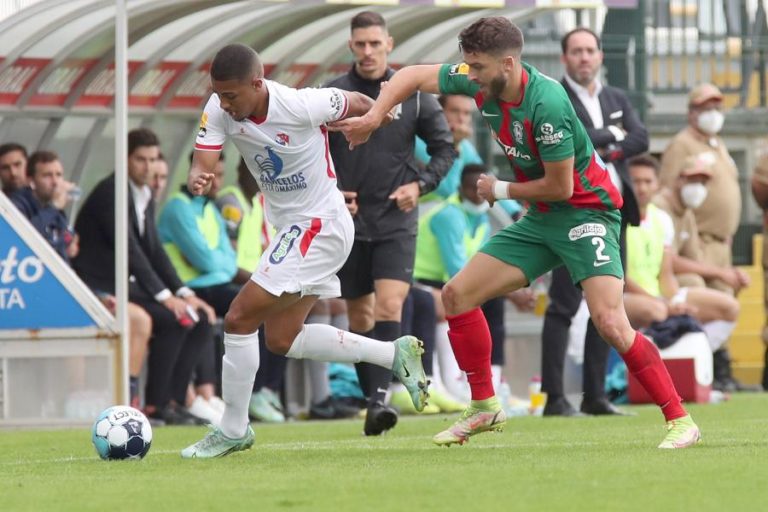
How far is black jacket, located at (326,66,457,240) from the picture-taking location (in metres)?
11.1

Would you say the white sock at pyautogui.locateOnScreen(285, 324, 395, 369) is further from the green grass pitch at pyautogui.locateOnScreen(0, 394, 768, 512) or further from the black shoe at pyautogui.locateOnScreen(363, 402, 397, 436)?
the black shoe at pyautogui.locateOnScreen(363, 402, 397, 436)

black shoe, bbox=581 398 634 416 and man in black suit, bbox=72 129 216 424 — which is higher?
man in black suit, bbox=72 129 216 424

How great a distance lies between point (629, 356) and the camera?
875 centimetres

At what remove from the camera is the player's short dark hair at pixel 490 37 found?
845 cm

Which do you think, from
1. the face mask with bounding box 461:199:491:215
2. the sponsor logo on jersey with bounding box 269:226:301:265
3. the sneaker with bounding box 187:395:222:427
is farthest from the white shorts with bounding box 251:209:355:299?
the face mask with bounding box 461:199:491:215

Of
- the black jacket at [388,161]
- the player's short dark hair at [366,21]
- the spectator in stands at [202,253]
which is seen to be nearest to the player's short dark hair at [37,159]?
the spectator in stands at [202,253]

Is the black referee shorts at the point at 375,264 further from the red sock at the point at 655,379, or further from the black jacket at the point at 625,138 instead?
the red sock at the point at 655,379

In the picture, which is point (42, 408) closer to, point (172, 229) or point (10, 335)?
point (10, 335)

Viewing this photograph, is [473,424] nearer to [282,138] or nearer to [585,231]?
[585,231]

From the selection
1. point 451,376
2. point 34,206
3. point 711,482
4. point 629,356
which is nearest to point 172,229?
point 34,206

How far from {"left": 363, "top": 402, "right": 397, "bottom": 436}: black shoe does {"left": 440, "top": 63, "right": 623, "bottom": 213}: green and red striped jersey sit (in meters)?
1.99

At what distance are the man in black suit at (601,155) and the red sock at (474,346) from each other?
3222 mm

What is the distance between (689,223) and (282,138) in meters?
8.49

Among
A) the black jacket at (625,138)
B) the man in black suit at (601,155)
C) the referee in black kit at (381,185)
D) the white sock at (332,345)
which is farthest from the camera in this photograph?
the man in black suit at (601,155)
